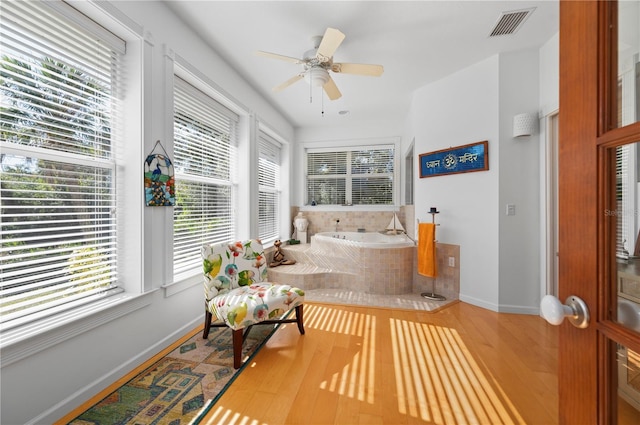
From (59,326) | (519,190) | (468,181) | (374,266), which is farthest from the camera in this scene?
(374,266)

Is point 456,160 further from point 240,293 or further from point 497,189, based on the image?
point 240,293

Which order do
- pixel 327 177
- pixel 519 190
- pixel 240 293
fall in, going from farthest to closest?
pixel 327 177
pixel 519 190
pixel 240 293

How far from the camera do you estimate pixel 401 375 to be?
1759 millimetres

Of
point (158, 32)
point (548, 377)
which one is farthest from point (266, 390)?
point (158, 32)

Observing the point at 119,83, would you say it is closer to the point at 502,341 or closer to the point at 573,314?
the point at 573,314

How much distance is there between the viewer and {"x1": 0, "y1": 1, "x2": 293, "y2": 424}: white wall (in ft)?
4.26

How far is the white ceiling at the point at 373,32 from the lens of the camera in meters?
2.04

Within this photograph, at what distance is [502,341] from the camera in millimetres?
2168

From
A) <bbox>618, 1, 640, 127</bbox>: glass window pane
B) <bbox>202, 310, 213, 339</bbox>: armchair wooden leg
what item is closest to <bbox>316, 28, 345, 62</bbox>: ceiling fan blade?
<bbox>618, 1, 640, 127</bbox>: glass window pane

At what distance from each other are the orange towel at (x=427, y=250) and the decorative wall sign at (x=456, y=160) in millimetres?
724

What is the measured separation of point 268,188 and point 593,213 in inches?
162

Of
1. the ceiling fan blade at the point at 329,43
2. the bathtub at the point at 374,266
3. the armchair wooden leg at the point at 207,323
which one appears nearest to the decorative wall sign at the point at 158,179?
the armchair wooden leg at the point at 207,323

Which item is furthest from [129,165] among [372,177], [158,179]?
[372,177]

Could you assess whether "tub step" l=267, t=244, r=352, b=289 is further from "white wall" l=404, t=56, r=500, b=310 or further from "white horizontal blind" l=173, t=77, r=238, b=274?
"white wall" l=404, t=56, r=500, b=310
